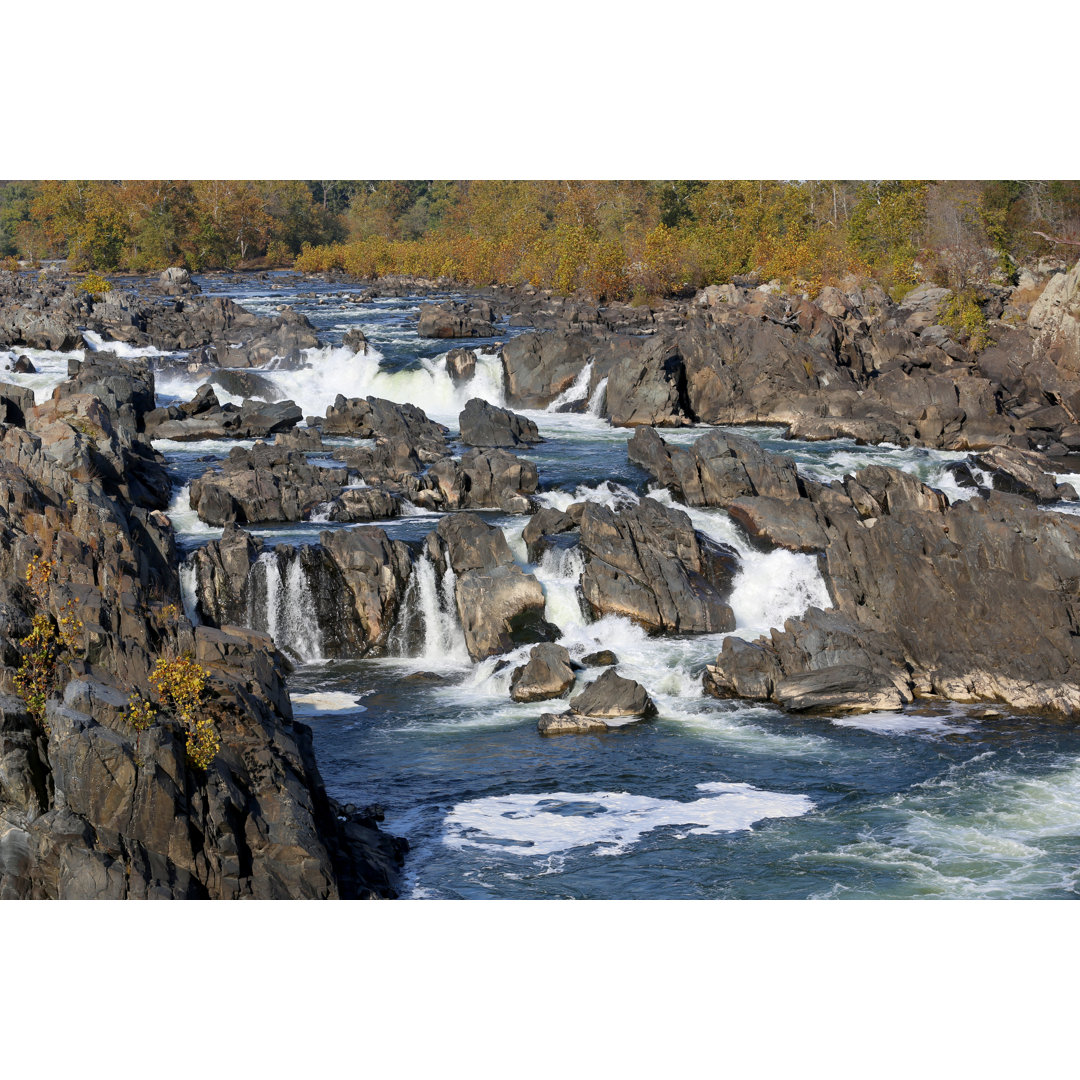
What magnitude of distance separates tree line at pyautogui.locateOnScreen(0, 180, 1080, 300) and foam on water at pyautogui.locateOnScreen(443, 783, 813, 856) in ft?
126

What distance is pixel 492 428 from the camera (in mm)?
40062

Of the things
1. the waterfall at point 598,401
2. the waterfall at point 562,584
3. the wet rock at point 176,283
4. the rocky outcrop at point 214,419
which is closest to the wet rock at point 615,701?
the waterfall at point 562,584

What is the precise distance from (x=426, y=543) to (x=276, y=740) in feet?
40.7

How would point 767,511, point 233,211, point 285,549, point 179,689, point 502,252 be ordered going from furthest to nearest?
1. point 233,211
2. point 502,252
3. point 767,511
4. point 285,549
5. point 179,689

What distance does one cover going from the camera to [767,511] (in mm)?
30812

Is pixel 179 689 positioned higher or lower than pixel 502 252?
lower

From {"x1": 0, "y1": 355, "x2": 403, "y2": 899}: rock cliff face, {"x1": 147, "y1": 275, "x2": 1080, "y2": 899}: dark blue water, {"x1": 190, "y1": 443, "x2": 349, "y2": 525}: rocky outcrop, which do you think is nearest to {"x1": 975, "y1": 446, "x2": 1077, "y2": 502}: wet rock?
{"x1": 147, "y1": 275, "x2": 1080, "y2": 899}: dark blue water

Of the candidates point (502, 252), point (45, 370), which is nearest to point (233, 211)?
point (502, 252)

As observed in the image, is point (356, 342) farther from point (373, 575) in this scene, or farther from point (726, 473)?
point (373, 575)

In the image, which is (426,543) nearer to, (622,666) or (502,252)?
(622,666)

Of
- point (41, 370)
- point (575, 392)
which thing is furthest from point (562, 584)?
point (41, 370)

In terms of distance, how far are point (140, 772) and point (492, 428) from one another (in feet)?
90.3

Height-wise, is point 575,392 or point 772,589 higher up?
point 575,392

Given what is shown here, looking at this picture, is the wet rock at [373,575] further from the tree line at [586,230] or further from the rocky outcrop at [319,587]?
the tree line at [586,230]
